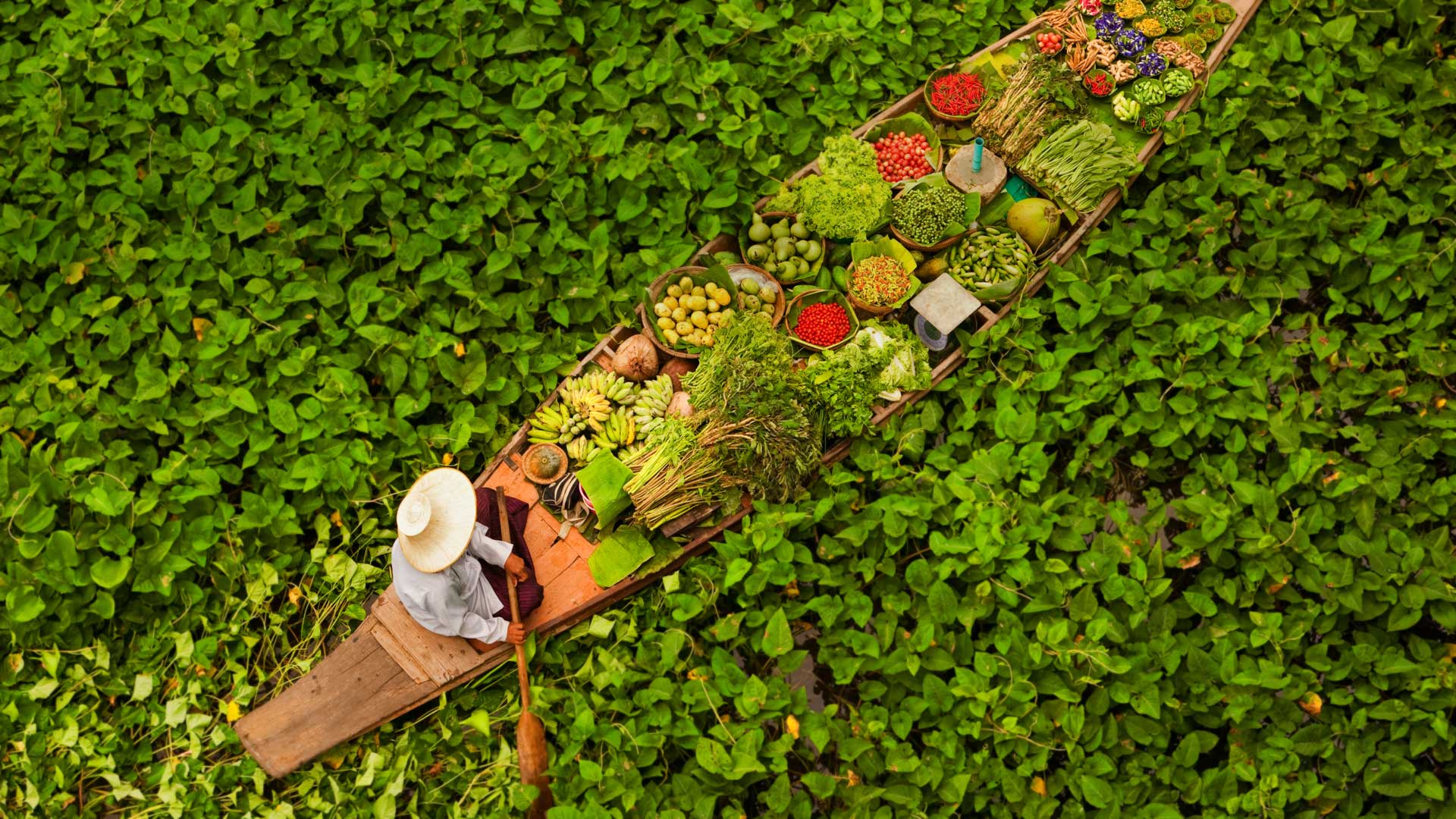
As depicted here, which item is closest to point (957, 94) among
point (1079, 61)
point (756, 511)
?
point (1079, 61)

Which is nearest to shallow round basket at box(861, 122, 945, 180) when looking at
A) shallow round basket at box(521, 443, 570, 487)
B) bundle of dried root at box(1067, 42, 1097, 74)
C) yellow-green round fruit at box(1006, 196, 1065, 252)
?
yellow-green round fruit at box(1006, 196, 1065, 252)

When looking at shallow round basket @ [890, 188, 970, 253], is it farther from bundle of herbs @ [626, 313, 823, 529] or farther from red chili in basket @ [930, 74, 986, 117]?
A: bundle of herbs @ [626, 313, 823, 529]

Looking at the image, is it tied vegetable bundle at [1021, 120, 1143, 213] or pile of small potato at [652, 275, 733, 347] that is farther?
tied vegetable bundle at [1021, 120, 1143, 213]

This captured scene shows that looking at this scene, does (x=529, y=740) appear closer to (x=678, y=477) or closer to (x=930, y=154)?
(x=678, y=477)

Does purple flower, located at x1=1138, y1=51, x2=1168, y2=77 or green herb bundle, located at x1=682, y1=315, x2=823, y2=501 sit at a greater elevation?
purple flower, located at x1=1138, y1=51, x2=1168, y2=77

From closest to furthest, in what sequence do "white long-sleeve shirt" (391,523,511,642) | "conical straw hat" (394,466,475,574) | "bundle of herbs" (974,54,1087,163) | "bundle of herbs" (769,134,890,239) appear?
"conical straw hat" (394,466,475,574), "white long-sleeve shirt" (391,523,511,642), "bundle of herbs" (769,134,890,239), "bundle of herbs" (974,54,1087,163)

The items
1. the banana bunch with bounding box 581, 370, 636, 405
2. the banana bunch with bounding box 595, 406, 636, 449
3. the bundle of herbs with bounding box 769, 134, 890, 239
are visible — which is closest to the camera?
the banana bunch with bounding box 595, 406, 636, 449
